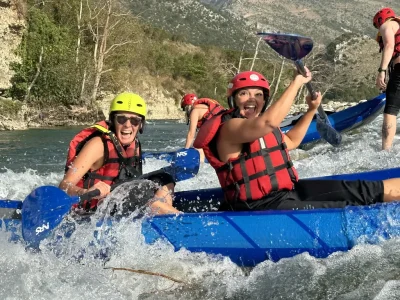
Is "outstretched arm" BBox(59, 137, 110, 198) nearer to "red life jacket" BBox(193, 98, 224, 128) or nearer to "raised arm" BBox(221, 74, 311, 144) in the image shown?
"raised arm" BBox(221, 74, 311, 144)

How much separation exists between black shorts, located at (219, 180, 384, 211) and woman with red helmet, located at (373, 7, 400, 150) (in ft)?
7.96

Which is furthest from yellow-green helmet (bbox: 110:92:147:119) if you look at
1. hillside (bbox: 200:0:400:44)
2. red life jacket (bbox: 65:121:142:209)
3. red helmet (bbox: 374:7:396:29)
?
hillside (bbox: 200:0:400:44)

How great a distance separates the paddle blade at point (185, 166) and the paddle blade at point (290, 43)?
160 cm

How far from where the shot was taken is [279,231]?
3051 mm

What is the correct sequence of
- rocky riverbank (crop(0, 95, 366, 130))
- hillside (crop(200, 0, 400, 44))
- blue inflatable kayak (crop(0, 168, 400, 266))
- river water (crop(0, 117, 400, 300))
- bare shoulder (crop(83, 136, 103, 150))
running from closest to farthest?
river water (crop(0, 117, 400, 300))
blue inflatable kayak (crop(0, 168, 400, 266))
bare shoulder (crop(83, 136, 103, 150))
rocky riverbank (crop(0, 95, 366, 130))
hillside (crop(200, 0, 400, 44))

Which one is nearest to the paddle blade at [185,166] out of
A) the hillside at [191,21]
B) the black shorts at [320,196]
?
the black shorts at [320,196]

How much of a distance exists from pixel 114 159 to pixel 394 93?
3394 mm

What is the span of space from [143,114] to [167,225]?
3.58ft

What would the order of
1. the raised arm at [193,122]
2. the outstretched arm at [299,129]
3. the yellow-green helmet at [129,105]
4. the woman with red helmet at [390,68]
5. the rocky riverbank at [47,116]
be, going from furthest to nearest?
the rocky riverbank at [47,116]
the raised arm at [193,122]
the woman with red helmet at [390,68]
the yellow-green helmet at [129,105]
the outstretched arm at [299,129]

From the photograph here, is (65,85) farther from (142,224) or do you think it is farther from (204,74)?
(142,224)

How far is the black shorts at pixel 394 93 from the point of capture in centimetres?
566

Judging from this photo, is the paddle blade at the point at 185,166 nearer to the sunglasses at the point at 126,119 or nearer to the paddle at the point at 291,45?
the sunglasses at the point at 126,119

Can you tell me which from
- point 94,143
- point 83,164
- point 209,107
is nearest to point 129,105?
point 94,143

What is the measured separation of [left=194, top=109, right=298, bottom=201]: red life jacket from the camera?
3.18 m
